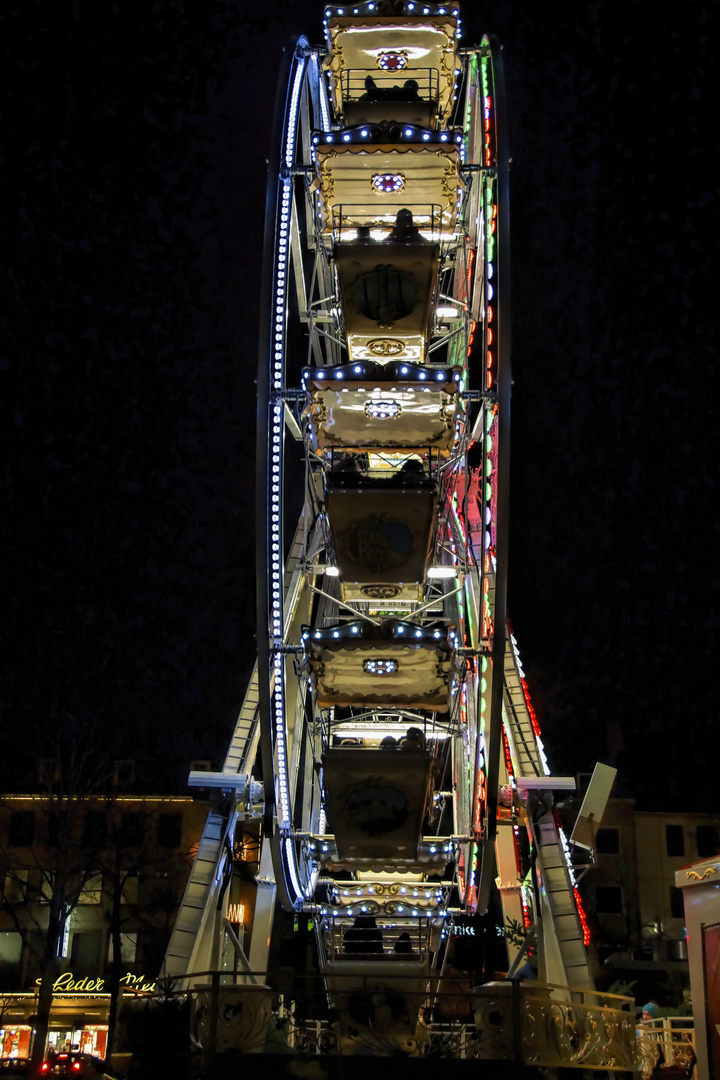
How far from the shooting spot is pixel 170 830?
42.2 meters

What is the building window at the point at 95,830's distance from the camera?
3325 cm

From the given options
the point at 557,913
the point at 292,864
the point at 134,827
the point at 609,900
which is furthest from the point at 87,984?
the point at 557,913

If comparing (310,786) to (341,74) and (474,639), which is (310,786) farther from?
(341,74)

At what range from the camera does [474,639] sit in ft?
54.5

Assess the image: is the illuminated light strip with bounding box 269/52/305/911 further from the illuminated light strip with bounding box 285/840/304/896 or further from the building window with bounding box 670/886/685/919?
the building window with bounding box 670/886/685/919

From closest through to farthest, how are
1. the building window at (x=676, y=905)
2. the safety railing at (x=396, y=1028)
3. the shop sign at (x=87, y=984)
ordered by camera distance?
the safety railing at (x=396, y=1028) → the shop sign at (x=87, y=984) → the building window at (x=676, y=905)

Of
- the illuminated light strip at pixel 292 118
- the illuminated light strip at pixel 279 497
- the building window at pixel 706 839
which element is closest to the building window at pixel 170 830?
the building window at pixel 706 839

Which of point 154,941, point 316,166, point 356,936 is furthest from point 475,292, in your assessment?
point 154,941

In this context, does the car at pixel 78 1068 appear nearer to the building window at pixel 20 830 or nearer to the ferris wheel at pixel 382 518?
the ferris wheel at pixel 382 518

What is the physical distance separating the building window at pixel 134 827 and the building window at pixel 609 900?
19909 mm

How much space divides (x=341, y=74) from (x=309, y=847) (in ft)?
45.3

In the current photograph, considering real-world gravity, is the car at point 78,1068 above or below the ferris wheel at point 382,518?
below

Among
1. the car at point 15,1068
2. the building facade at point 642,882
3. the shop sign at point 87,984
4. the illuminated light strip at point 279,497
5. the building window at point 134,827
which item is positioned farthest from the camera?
the building facade at point 642,882

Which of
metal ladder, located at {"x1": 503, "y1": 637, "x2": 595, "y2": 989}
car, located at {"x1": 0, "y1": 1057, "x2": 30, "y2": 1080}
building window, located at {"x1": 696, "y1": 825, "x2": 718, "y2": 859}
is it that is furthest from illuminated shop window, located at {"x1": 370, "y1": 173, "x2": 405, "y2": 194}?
building window, located at {"x1": 696, "y1": 825, "x2": 718, "y2": 859}
